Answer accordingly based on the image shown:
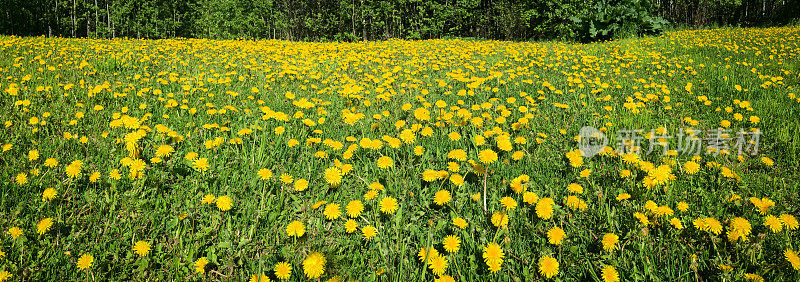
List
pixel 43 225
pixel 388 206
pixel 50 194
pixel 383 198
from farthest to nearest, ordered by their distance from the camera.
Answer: pixel 383 198
pixel 388 206
pixel 50 194
pixel 43 225

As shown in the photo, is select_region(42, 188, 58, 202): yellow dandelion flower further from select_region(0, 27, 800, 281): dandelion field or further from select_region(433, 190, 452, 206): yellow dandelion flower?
select_region(433, 190, 452, 206): yellow dandelion flower

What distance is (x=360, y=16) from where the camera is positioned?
97.2ft

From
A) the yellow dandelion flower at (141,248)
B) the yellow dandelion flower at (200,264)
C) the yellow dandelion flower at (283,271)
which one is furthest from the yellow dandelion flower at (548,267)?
the yellow dandelion flower at (141,248)

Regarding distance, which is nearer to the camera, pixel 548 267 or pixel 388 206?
pixel 548 267

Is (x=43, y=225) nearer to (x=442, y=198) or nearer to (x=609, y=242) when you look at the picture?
(x=442, y=198)

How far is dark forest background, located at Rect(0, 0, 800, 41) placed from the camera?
24.5 metres

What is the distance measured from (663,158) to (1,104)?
490 centimetres

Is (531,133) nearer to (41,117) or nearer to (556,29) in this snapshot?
(41,117)

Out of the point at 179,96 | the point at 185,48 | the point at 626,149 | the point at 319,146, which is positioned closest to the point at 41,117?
the point at 179,96

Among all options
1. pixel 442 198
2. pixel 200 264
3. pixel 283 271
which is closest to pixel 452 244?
pixel 442 198

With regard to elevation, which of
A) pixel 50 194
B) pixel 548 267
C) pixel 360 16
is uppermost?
pixel 360 16

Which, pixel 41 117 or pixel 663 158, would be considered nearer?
pixel 663 158

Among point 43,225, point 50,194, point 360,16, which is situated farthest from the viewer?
Result: point 360,16

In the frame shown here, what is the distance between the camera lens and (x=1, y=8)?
27.3 meters
